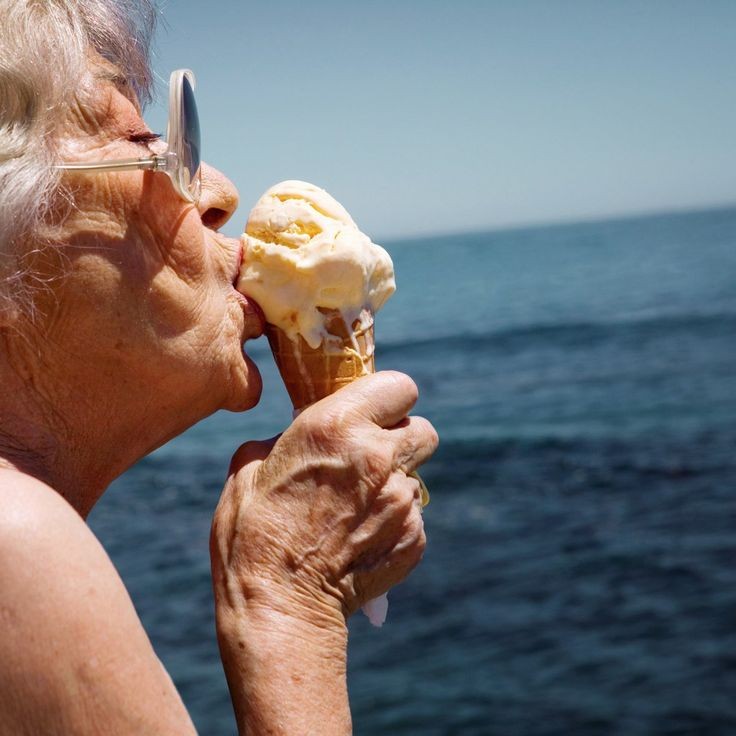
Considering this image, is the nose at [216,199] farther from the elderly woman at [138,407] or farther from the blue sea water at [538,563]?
the blue sea water at [538,563]

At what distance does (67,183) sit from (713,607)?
8.38 meters

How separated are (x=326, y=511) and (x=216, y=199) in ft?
2.62

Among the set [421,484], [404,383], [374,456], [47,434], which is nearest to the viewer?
[47,434]

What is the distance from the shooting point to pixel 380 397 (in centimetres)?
232

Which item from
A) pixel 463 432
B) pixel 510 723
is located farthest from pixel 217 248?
pixel 463 432

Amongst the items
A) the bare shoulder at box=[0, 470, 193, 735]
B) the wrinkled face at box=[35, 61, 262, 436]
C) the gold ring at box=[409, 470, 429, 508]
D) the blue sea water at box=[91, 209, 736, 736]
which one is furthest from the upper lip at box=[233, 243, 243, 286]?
the blue sea water at box=[91, 209, 736, 736]

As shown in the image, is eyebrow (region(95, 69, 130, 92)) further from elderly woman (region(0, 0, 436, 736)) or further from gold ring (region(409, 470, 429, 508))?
gold ring (region(409, 470, 429, 508))

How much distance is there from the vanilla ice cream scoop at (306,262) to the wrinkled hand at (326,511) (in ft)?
0.89

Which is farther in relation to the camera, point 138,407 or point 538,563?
point 538,563

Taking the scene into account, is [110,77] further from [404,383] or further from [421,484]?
[421,484]

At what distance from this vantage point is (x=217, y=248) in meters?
2.41

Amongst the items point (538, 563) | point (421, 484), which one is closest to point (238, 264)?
point (421, 484)

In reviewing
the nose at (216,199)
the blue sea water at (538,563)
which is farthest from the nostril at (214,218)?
the blue sea water at (538,563)

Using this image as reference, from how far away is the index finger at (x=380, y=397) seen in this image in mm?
2303
